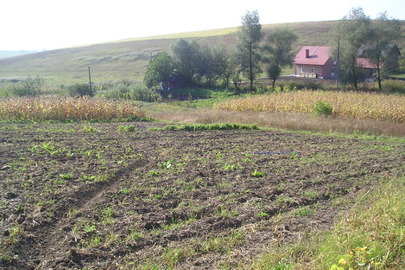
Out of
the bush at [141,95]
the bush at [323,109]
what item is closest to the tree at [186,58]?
the bush at [141,95]

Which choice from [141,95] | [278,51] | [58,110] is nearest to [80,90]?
[141,95]

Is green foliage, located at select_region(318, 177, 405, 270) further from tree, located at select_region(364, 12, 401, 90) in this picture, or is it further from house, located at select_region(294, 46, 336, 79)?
house, located at select_region(294, 46, 336, 79)

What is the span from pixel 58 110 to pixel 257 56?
105 ft

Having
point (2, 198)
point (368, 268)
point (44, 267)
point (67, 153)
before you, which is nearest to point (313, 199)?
point (368, 268)

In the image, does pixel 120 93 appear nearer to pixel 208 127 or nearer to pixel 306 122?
pixel 208 127

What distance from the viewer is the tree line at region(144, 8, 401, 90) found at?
41656 mm

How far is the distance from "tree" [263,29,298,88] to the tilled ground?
34089 millimetres

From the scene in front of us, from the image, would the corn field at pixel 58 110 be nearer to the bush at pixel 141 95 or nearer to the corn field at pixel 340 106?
the corn field at pixel 340 106

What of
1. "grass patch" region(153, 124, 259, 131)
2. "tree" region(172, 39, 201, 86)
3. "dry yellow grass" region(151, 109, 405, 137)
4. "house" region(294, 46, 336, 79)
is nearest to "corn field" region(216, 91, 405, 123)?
"dry yellow grass" region(151, 109, 405, 137)

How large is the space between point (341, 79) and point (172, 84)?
22.0m

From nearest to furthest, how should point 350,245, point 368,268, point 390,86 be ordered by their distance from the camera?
point 368,268 → point 350,245 → point 390,86

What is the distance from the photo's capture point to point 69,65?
85625mm

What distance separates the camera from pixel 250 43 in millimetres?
47781

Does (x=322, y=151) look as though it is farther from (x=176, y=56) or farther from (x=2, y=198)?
(x=176, y=56)
